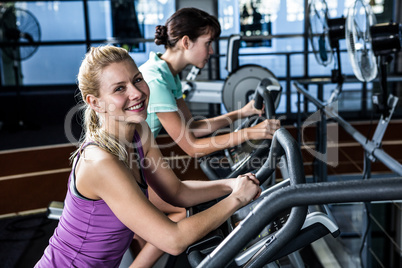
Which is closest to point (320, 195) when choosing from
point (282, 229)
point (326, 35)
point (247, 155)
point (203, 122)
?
point (282, 229)

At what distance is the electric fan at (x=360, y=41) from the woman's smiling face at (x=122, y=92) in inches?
57.9

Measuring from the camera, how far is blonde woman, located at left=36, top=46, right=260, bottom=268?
46.6 inches

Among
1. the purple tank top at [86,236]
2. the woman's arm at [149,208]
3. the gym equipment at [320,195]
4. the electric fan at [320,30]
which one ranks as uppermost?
the electric fan at [320,30]

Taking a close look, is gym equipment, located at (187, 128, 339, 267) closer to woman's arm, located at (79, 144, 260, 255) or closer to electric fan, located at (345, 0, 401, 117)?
woman's arm, located at (79, 144, 260, 255)

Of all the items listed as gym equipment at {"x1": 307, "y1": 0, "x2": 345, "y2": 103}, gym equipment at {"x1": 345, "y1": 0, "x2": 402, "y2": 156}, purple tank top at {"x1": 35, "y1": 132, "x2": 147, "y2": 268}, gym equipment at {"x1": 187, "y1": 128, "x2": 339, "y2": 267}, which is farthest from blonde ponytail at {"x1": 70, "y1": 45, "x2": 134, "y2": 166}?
gym equipment at {"x1": 307, "y1": 0, "x2": 345, "y2": 103}

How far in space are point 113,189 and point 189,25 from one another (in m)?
1.05

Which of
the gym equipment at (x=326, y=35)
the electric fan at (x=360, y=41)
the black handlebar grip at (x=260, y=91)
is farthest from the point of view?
the gym equipment at (x=326, y=35)

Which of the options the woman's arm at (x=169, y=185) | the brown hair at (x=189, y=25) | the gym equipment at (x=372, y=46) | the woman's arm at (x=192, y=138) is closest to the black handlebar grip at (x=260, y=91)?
the woman's arm at (x=192, y=138)

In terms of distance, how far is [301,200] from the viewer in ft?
2.52

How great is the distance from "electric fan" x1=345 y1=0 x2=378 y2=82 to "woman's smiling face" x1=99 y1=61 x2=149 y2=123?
4.83 feet

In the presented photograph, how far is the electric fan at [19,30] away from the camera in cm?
582

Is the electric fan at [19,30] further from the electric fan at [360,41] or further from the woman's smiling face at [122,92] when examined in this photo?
the woman's smiling face at [122,92]

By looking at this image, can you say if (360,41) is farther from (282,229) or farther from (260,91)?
(282,229)

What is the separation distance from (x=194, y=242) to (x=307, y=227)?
11.9 inches
